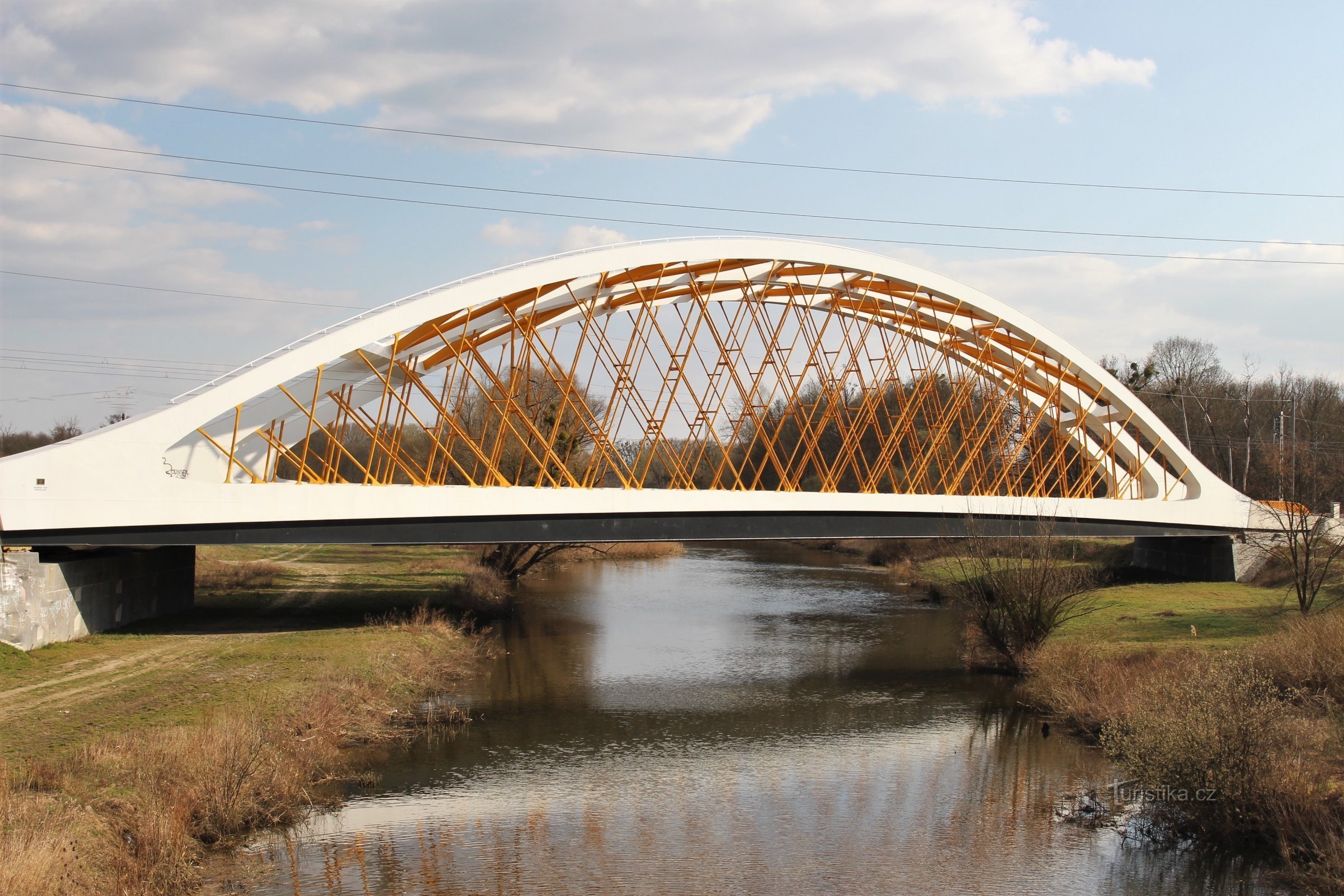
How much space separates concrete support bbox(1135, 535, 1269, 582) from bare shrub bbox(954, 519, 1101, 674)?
56.9 ft

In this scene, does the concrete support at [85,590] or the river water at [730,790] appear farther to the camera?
the concrete support at [85,590]

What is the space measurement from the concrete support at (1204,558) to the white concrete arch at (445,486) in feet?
9.65

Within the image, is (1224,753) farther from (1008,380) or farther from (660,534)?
(1008,380)

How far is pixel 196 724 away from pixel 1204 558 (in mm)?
40889

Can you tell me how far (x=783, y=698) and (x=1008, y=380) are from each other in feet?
78.4

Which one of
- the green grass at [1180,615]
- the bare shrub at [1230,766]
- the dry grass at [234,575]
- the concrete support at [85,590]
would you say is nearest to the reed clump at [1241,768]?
the bare shrub at [1230,766]

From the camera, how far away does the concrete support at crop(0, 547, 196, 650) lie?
73.6 feet

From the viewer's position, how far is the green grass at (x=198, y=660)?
17.7m

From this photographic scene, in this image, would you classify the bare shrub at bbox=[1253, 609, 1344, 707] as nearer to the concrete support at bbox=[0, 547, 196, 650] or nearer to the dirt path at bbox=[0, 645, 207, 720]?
the dirt path at bbox=[0, 645, 207, 720]

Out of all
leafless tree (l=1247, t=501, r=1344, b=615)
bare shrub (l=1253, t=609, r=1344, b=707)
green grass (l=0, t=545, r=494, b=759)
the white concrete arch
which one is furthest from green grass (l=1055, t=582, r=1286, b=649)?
green grass (l=0, t=545, r=494, b=759)

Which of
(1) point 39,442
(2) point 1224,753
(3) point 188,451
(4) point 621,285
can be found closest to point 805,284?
(4) point 621,285

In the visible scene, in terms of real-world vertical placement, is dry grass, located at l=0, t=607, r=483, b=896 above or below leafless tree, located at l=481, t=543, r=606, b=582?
below

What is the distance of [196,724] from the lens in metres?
17.8
